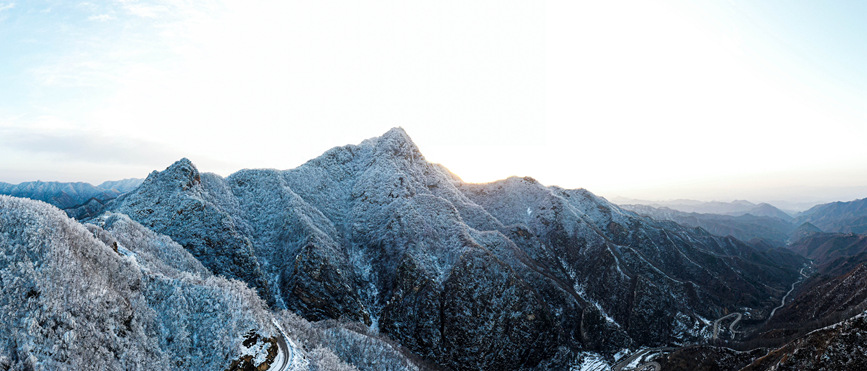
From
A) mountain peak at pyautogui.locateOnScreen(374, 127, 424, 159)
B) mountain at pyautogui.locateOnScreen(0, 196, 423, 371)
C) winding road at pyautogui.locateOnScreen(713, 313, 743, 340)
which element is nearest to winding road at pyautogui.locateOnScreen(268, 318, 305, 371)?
mountain at pyautogui.locateOnScreen(0, 196, 423, 371)

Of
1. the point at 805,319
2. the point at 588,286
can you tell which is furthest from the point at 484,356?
the point at 805,319

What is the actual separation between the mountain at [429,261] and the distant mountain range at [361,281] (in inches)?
21.1

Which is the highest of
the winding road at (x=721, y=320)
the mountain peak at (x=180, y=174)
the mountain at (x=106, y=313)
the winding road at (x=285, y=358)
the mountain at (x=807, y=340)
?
the mountain peak at (x=180, y=174)

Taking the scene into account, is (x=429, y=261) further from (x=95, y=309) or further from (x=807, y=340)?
(x=807, y=340)

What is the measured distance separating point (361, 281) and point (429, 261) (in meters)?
20.0

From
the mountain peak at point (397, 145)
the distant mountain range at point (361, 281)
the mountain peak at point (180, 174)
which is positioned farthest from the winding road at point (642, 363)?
the mountain peak at point (180, 174)

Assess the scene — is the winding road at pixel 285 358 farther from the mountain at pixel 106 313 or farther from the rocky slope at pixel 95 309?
the rocky slope at pixel 95 309

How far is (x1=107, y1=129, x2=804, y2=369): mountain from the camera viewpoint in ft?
258

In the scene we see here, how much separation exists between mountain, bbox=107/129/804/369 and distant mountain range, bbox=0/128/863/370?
1.76 ft

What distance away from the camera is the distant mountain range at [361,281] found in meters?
29.6

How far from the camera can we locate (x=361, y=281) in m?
89.8

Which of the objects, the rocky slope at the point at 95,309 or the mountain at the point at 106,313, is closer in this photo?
the rocky slope at the point at 95,309

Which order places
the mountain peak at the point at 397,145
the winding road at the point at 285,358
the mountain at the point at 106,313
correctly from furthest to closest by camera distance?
the mountain peak at the point at 397,145, the winding road at the point at 285,358, the mountain at the point at 106,313

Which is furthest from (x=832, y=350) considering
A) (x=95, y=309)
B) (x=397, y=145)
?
(x=397, y=145)
